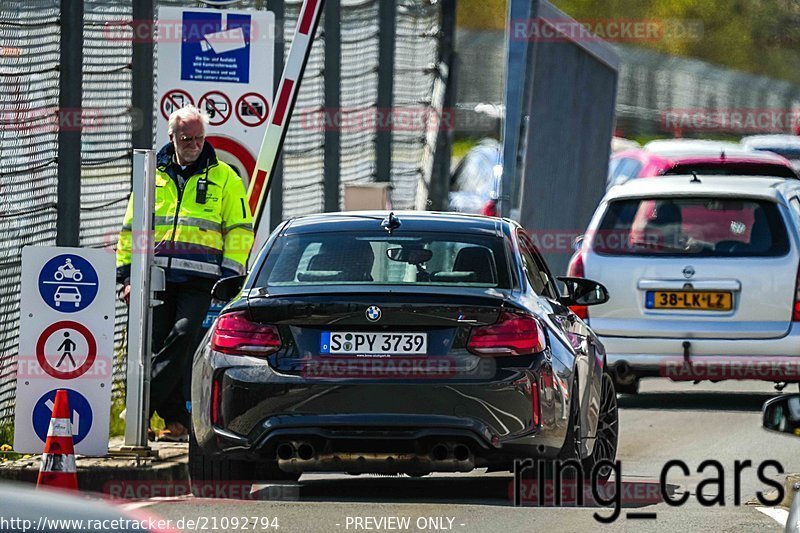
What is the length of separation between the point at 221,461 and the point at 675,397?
739cm

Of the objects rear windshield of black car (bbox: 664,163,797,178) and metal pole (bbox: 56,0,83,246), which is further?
rear windshield of black car (bbox: 664,163,797,178)

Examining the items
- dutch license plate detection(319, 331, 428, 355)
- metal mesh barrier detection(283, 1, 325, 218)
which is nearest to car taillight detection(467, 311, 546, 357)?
dutch license plate detection(319, 331, 428, 355)

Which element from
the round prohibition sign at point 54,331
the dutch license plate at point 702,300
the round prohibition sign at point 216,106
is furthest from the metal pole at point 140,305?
the dutch license plate at point 702,300

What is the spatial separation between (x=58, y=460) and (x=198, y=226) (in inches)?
104

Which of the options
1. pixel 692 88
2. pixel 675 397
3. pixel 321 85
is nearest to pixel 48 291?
pixel 675 397

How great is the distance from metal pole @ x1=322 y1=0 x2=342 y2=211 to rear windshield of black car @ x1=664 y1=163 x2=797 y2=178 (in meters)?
3.26

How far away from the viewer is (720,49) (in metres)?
75.7

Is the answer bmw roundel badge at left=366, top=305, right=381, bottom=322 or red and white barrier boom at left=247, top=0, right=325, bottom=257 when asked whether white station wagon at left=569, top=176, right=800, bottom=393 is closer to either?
red and white barrier boom at left=247, top=0, right=325, bottom=257

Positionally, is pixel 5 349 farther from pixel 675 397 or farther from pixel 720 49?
pixel 720 49

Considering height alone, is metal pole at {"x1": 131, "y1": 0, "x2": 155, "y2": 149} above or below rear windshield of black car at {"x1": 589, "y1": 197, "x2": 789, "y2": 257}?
above

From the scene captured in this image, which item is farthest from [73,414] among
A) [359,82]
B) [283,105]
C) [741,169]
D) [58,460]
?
[741,169]

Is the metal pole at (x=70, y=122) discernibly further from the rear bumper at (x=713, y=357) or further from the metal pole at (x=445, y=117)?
the metal pole at (x=445, y=117)

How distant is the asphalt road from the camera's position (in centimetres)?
884

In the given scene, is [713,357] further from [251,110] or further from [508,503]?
[508,503]
